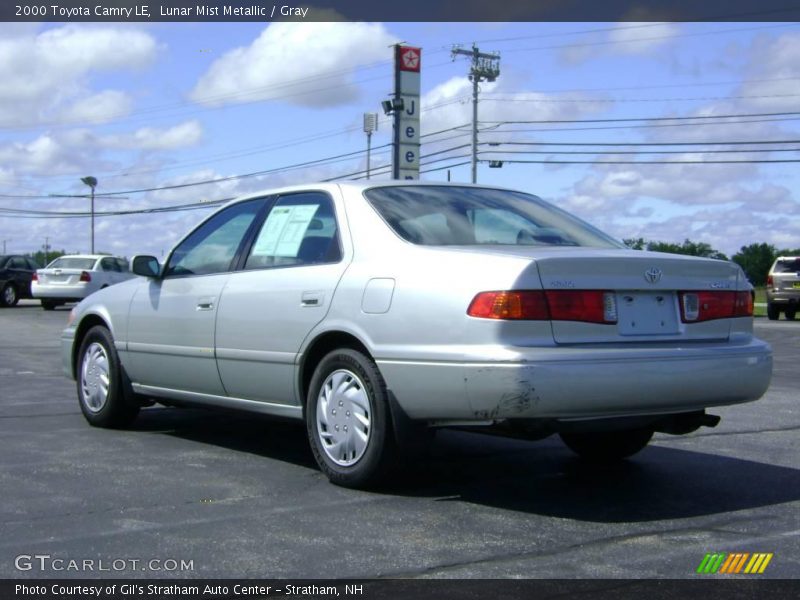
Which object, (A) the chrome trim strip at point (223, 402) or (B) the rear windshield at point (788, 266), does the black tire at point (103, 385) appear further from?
(B) the rear windshield at point (788, 266)

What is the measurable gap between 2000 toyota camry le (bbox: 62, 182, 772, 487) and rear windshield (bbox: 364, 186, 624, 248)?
1 cm

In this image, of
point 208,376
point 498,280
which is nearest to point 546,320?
point 498,280

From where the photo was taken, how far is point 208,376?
20.8 ft

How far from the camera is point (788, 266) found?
93.7 ft

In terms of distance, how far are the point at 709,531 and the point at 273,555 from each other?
6.07 feet

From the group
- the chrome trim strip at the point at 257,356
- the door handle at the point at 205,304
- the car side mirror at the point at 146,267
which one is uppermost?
the car side mirror at the point at 146,267

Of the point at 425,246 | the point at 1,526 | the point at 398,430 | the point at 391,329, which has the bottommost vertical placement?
the point at 1,526

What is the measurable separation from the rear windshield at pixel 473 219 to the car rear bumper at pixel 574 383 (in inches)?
31.8

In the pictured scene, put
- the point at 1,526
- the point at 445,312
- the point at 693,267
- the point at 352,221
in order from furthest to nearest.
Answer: the point at 352,221, the point at 693,267, the point at 445,312, the point at 1,526

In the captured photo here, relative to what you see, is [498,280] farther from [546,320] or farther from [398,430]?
[398,430]

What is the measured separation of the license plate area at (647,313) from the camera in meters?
4.92

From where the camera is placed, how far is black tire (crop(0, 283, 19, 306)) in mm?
31609
